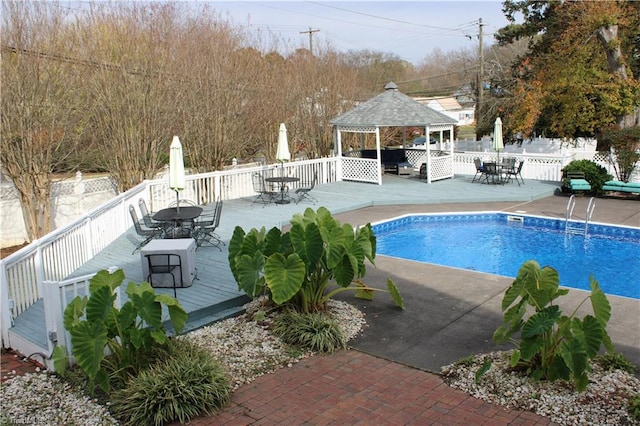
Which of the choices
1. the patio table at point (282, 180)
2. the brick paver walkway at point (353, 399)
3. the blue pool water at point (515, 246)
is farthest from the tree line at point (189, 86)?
the brick paver walkway at point (353, 399)

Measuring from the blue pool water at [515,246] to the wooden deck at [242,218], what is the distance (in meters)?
1.60

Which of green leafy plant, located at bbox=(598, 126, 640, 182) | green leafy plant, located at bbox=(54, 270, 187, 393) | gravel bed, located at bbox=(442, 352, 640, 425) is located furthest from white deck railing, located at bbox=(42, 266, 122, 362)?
green leafy plant, located at bbox=(598, 126, 640, 182)

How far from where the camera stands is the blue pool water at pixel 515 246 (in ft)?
33.8

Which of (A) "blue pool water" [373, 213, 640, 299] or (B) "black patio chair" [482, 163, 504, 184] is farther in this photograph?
(B) "black patio chair" [482, 163, 504, 184]

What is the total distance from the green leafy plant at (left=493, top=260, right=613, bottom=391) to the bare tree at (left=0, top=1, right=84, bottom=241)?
12874mm

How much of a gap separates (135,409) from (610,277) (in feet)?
27.9

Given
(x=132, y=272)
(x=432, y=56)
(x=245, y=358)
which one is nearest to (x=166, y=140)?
(x=132, y=272)

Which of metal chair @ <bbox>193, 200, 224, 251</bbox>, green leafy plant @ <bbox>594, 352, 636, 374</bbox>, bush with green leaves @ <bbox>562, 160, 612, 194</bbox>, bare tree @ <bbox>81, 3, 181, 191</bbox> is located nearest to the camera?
green leafy plant @ <bbox>594, 352, 636, 374</bbox>

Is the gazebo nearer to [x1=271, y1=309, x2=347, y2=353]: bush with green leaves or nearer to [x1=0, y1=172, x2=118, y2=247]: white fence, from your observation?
[x1=0, y1=172, x2=118, y2=247]: white fence

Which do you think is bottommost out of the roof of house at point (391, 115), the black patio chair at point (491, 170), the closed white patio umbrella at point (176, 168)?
the black patio chair at point (491, 170)

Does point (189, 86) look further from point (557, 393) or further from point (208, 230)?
point (557, 393)

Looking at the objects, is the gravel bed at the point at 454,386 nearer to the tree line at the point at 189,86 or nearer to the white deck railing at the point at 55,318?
the white deck railing at the point at 55,318

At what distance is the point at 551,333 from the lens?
5043mm

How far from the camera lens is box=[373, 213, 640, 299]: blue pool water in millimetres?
10297
